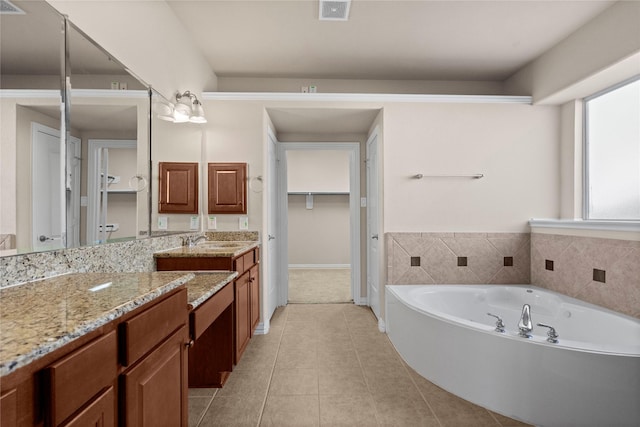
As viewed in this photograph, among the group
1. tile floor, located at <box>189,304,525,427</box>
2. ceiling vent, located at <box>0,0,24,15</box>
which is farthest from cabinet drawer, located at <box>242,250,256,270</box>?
ceiling vent, located at <box>0,0,24,15</box>

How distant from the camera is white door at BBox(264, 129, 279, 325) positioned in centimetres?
312

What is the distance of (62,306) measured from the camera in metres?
0.80

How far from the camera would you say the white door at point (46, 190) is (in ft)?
3.78

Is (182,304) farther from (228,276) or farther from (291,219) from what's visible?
(291,219)

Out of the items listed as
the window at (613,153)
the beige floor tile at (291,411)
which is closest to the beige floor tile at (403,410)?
the beige floor tile at (291,411)

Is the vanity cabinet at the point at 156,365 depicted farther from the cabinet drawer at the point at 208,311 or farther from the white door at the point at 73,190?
the white door at the point at 73,190

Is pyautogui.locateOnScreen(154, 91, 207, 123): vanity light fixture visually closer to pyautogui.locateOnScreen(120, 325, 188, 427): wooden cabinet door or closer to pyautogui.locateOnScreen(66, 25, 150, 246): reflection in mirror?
pyautogui.locateOnScreen(66, 25, 150, 246): reflection in mirror

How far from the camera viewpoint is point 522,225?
2953 mm

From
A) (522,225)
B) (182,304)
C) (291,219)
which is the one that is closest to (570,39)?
(522,225)

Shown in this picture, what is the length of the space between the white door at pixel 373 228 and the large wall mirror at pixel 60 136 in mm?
2271

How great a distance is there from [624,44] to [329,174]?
Result: 4.62 metres

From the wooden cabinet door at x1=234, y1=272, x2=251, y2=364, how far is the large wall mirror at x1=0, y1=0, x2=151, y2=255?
82cm

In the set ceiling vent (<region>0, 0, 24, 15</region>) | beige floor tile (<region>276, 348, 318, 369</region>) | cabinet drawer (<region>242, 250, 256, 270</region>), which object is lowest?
beige floor tile (<region>276, 348, 318, 369</region>)

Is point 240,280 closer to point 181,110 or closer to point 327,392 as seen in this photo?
point 327,392
